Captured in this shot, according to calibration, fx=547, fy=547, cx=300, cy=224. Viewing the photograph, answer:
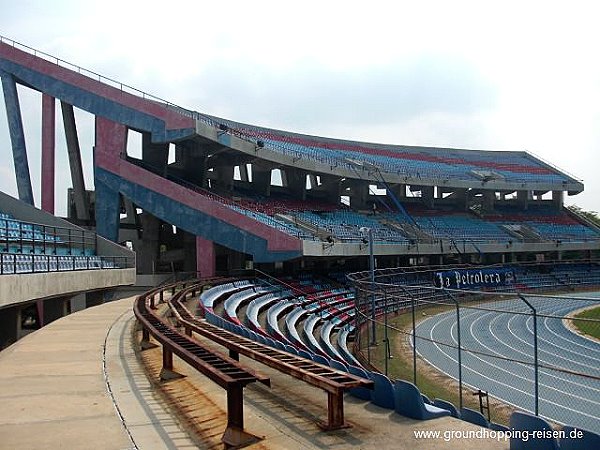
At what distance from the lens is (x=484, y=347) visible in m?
21.2

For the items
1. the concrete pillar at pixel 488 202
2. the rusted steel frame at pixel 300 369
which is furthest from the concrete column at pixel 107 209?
the concrete pillar at pixel 488 202

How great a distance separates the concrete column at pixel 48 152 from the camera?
3516 cm

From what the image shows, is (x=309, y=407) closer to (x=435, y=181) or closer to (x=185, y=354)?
(x=185, y=354)

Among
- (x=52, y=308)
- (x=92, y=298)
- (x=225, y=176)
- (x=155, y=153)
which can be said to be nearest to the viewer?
(x=52, y=308)

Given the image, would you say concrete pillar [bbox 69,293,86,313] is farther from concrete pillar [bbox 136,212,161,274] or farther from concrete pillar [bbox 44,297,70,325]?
concrete pillar [bbox 136,212,161,274]

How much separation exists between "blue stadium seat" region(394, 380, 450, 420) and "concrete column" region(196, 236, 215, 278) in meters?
26.7

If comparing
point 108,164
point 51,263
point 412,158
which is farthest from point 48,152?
point 412,158

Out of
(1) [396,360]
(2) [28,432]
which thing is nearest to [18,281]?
(2) [28,432]

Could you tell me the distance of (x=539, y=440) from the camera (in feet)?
16.0

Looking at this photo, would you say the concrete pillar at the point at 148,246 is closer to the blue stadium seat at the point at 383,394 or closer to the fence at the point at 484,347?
the fence at the point at 484,347

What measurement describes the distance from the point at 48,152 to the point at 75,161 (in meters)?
2.54

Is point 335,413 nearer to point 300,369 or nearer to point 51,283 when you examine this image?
point 300,369

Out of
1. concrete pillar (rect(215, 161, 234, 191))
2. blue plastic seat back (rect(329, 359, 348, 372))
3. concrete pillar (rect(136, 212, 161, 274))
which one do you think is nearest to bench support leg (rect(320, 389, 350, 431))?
blue plastic seat back (rect(329, 359, 348, 372))

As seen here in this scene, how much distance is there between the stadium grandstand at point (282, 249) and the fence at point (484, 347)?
0.74 ft
